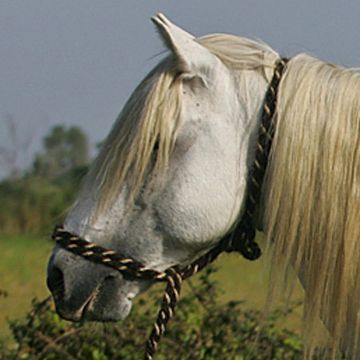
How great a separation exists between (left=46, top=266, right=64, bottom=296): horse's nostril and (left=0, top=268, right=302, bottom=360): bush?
5.14 ft

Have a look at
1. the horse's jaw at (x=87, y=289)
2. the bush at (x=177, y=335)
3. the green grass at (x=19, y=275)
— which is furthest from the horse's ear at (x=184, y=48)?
the green grass at (x=19, y=275)

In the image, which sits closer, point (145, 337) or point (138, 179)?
point (138, 179)

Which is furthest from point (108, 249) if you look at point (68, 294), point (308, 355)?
point (308, 355)

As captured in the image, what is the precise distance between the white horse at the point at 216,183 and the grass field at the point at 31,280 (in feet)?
14.5

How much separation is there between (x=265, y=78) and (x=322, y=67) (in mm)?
194

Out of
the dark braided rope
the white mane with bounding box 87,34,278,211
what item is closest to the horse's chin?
the white mane with bounding box 87,34,278,211

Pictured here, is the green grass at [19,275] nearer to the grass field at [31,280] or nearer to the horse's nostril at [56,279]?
the grass field at [31,280]

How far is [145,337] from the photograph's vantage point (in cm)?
490

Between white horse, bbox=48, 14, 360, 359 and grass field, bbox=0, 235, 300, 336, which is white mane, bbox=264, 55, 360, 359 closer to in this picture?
white horse, bbox=48, 14, 360, 359

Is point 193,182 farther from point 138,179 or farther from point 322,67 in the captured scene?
point 322,67

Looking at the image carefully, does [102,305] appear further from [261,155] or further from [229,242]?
[261,155]

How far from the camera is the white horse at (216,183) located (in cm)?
296

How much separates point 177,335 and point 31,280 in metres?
7.02

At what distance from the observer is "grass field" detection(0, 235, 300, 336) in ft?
29.7
